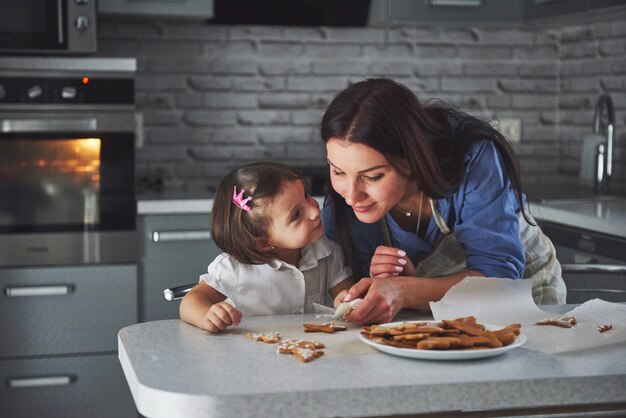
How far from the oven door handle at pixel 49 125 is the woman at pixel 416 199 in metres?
1.54

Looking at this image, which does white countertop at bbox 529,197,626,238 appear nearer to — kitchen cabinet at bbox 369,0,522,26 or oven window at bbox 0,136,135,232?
kitchen cabinet at bbox 369,0,522,26

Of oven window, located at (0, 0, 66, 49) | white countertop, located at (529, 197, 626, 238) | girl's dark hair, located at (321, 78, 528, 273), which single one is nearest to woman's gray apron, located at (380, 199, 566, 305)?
girl's dark hair, located at (321, 78, 528, 273)

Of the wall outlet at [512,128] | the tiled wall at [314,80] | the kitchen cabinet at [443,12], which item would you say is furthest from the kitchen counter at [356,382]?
the wall outlet at [512,128]

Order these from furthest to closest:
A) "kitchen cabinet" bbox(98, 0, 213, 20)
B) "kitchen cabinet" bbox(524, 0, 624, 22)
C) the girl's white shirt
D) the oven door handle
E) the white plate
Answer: "kitchen cabinet" bbox(98, 0, 213, 20) < the oven door handle < "kitchen cabinet" bbox(524, 0, 624, 22) < the girl's white shirt < the white plate

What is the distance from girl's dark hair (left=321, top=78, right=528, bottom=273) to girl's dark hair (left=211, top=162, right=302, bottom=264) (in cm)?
18

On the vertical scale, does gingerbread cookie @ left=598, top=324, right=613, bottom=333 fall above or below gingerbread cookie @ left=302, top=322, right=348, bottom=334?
above

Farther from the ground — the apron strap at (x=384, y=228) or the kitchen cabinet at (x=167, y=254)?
the apron strap at (x=384, y=228)

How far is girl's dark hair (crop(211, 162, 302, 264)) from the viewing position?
1960 mm

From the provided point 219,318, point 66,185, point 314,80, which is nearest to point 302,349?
point 219,318

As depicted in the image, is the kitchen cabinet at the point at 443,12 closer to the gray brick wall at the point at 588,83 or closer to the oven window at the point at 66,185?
the gray brick wall at the point at 588,83

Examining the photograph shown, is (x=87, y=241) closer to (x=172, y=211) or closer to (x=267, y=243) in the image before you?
(x=172, y=211)

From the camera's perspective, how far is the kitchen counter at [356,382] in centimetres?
118

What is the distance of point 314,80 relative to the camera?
4.05m

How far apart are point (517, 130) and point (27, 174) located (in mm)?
2141
